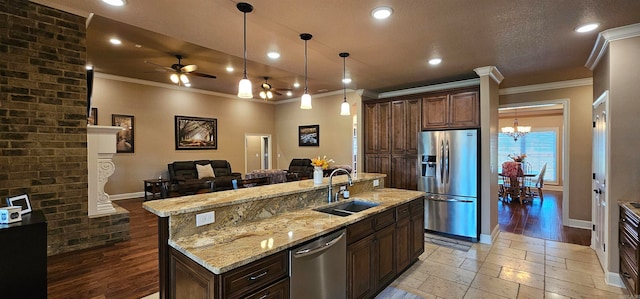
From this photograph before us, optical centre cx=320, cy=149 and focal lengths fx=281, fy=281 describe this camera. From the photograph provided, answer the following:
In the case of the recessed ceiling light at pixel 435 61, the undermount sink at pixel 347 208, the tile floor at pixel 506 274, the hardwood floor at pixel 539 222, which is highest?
the recessed ceiling light at pixel 435 61

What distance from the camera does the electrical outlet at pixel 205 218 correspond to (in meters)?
1.93

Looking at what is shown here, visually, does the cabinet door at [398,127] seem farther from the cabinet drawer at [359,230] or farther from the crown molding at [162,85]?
the crown molding at [162,85]

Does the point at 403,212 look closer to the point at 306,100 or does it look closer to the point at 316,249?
the point at 316,249

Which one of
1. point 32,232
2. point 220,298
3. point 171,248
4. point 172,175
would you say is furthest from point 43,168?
point 172,175

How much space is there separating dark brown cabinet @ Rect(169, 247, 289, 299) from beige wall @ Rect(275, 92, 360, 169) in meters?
6.07

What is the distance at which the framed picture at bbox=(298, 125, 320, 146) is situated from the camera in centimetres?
881

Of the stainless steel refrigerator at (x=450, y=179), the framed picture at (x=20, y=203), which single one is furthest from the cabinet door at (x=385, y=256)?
the framed picture at (x=20, y=203)

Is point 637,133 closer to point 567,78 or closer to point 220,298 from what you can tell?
point 567,78

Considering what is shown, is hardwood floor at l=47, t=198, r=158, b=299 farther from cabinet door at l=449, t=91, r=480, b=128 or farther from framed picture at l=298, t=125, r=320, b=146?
framed picture at l=298, t=125, r=320, b=146

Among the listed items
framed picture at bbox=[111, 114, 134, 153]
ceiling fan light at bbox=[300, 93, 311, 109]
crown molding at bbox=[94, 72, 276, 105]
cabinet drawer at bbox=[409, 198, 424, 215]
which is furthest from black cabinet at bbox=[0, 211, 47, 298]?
crown molding at bbox=[94, 72, 276, 105]

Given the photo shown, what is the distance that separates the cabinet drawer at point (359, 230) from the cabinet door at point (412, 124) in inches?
108

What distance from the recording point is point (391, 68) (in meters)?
4.36

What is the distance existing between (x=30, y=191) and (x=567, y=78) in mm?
7753

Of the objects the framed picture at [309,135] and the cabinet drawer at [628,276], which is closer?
the cabinet drawer at [628,276]
